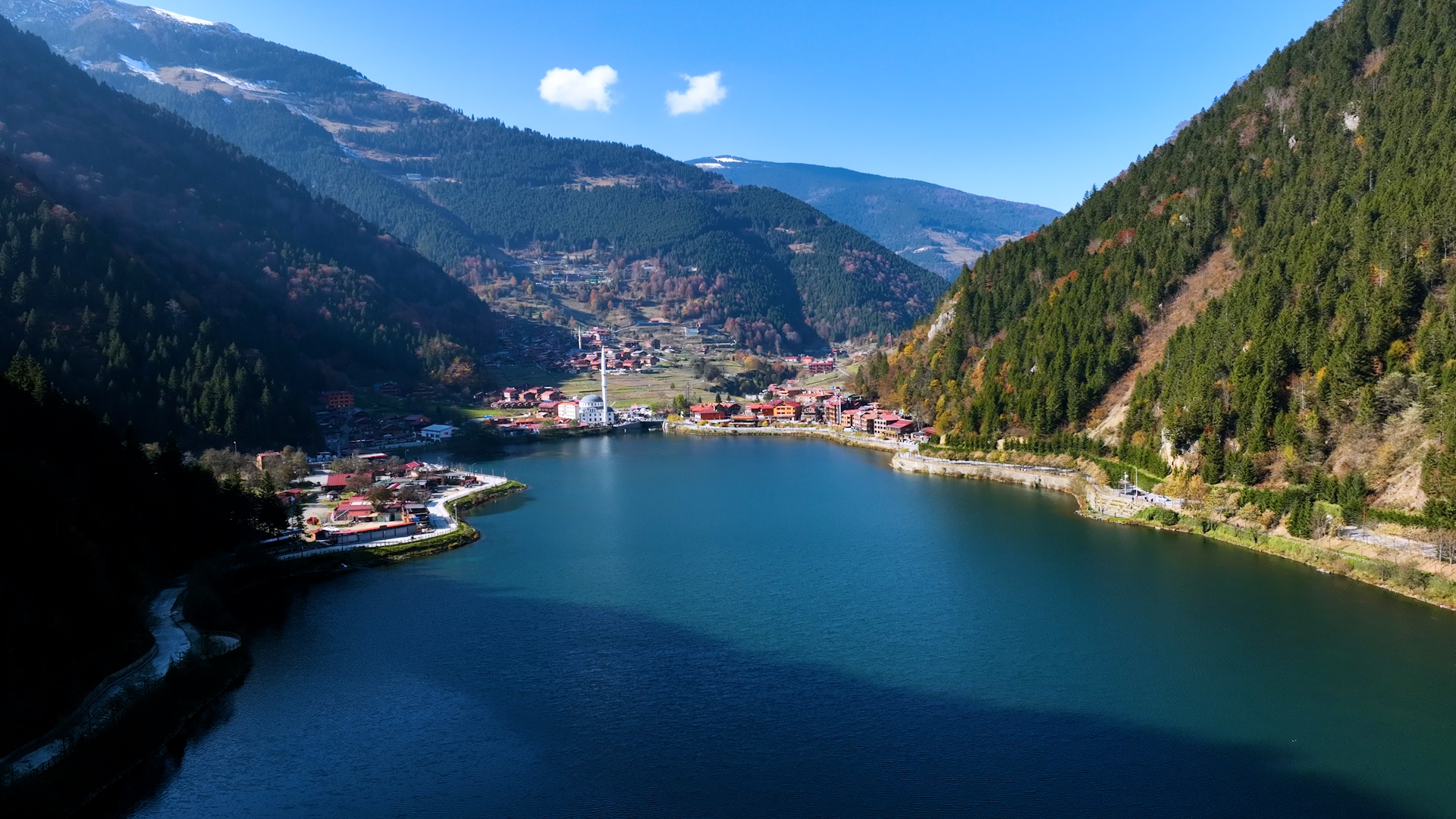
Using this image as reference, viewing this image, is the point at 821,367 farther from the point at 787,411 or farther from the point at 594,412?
the point at 594,412

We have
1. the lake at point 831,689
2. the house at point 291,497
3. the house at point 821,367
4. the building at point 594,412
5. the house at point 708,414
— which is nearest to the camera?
the lake at point 831,689

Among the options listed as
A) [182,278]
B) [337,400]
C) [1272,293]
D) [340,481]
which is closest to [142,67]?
[182,278]

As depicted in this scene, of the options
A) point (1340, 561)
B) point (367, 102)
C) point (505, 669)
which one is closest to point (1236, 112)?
point (1340, 561)

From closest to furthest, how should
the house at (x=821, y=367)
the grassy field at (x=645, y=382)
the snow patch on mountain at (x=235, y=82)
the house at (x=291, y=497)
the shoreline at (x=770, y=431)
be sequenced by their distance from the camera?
the house at (x=291, y=497) < the shoreline at (x=770, y=431) < the grassy field at (x=645, y=382) < the house at (x=821, y=367) < the snow patch on mountain at (x=235, y=82)

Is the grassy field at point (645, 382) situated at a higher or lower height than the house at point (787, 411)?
higher

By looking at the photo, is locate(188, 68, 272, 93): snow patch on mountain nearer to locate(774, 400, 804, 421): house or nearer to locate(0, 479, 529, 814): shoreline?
locate(774, 400, 804, 421): house

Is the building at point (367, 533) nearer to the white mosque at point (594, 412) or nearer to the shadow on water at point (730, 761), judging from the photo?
the shadow on water at point (730, 761)

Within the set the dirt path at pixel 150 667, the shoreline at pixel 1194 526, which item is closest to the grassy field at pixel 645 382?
the shoreline at pixel 1194 526
